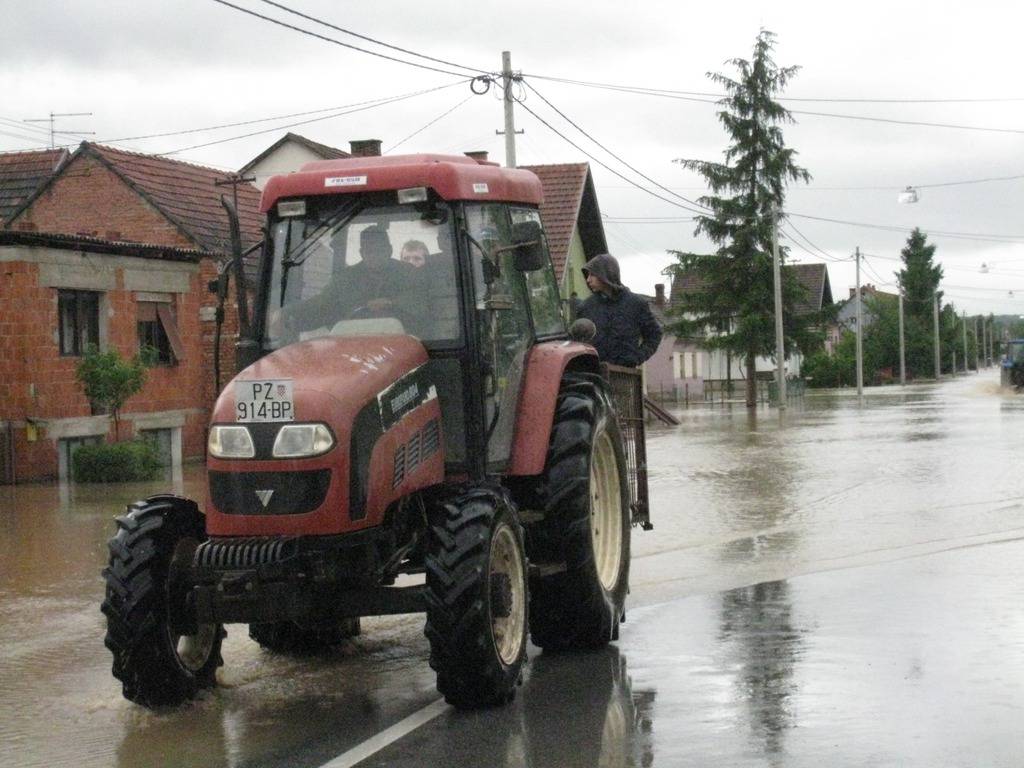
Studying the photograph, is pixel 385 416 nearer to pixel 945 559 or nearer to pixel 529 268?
pixel 529 268

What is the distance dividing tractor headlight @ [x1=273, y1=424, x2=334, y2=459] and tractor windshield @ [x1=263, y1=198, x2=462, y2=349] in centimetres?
113

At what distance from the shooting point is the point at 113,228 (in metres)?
34.1

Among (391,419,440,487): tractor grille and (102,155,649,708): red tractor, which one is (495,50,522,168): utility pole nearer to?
(102,155,649,708): red tractor

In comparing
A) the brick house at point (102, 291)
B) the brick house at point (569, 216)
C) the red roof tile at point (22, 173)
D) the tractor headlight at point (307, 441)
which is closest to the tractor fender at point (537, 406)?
the tractor headlight at point (307, 441)

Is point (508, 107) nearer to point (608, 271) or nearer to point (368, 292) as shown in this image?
point (608, 271)

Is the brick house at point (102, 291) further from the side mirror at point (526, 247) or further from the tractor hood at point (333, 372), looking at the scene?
the tractor hood at point (333, 372)

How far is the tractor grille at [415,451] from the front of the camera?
751 centimetres

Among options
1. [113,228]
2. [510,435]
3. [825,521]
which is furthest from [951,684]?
[113,228]

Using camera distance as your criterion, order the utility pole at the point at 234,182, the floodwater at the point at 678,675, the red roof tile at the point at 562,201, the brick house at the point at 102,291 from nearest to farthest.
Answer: the floodwater at the point at 678,675, the brick house at the point at 102,291, the utility pole at the point at 234,182, the red roof tile at the point at 562,201

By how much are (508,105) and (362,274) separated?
26.6 metres

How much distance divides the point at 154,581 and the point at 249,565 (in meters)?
0.69

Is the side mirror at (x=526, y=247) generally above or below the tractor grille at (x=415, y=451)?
above

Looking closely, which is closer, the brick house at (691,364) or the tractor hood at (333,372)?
the tractor hood at (333,372)

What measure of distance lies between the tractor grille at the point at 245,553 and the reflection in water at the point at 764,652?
7.13 ft
